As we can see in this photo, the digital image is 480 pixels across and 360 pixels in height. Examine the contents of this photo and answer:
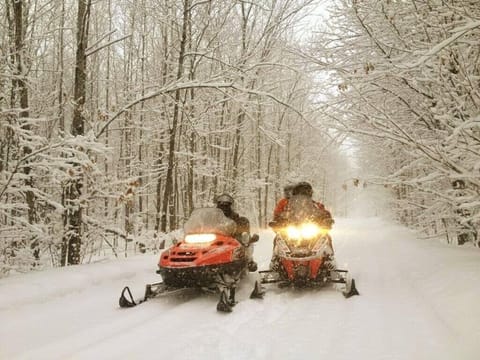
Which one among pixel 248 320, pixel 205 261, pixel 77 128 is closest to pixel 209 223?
pixel 205 261

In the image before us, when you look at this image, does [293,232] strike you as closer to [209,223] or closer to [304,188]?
[304,188]

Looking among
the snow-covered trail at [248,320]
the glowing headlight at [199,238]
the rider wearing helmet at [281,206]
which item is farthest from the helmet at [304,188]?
the glowing headlight at [199,238]

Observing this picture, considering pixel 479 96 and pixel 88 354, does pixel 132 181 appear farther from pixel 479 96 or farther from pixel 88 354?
pixel 479 96

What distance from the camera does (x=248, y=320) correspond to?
591 centimetres

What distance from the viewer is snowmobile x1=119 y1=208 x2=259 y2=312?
272 inches

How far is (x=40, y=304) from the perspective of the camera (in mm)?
6590

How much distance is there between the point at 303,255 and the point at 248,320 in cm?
208

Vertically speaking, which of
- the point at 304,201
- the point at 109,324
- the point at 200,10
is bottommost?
the point at 109,324

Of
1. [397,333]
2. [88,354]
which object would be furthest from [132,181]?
[397,333]

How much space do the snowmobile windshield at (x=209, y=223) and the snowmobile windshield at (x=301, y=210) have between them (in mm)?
1199

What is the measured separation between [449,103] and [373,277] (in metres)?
4.16

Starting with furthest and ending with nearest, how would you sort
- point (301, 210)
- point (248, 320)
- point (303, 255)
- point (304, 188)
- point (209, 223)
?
point (304, 188), point (301, 210), point (209, 223), point (303, 255), point (248, 320)

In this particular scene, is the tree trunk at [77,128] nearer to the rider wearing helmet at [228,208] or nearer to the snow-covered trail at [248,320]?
the snow-covered trail at [248,320]

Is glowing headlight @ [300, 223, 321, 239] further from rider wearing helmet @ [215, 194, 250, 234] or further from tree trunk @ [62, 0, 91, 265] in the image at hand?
tree trunk @ [62, 0, 91, 265]
